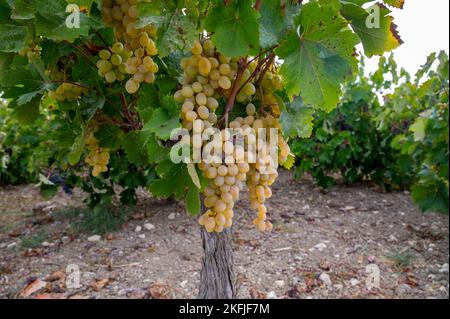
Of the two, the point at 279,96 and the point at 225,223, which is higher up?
the point at 279,96

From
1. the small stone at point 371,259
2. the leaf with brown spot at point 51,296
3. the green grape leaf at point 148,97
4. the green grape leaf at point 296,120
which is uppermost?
the green grape leaf at point 148,97

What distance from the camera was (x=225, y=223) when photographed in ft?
3.38

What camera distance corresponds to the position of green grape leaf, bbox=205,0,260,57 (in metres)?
0.84

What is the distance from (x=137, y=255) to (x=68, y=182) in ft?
3.12

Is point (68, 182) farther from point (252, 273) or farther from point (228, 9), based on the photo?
point (228, 9)

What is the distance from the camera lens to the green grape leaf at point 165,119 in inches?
35.0

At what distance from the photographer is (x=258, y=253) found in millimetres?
3076

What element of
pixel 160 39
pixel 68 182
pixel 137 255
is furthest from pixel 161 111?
pixel 68 182

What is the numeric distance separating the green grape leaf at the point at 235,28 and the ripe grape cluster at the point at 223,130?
0.33ft

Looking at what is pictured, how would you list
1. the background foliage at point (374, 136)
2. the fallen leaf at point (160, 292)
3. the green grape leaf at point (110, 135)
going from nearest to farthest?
1. the green grape leaf at point (110, 135)
2. the fallen leaf at point (160, 292)
3. the background foliage at point (374, 136)

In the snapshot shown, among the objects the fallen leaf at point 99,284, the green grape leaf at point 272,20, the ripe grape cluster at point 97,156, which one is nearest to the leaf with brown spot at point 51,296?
the fallen leaf at point 99,284

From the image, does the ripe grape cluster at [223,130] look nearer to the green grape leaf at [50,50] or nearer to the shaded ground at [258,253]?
the green grape leaf at [50,50]
